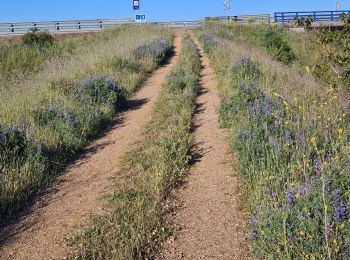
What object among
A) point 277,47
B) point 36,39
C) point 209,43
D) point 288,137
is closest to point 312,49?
point 277,47

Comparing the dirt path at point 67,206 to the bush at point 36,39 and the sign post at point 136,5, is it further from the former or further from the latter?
the sign post at point 136,5

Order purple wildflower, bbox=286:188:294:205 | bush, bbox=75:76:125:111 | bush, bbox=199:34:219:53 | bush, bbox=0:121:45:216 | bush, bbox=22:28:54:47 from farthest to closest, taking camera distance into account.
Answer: bush, bbox=22:28:54:47 → bush, bbox=199:34:219:53 → bush, bbox=75:76:125:111 → bush, bbox=0:121:45:216 → purple wildflower, bbox=286:188:294:205

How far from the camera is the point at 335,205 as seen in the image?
356cm

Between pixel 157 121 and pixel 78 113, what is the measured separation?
1516 mm

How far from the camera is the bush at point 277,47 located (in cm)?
2183

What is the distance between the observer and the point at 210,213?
4.77m

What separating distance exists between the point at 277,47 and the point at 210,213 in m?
20.3

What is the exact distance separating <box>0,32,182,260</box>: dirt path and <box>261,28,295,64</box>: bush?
1526cm

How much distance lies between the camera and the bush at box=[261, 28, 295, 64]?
859 inches

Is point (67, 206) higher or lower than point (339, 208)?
lower

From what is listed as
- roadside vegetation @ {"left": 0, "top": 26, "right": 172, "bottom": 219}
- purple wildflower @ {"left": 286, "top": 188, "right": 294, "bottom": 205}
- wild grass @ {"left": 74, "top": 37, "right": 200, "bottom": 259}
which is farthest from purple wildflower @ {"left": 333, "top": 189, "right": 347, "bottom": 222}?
roadside vegetation @ {"left": 0, "top": 26, "right": 172, "bottom": 219}

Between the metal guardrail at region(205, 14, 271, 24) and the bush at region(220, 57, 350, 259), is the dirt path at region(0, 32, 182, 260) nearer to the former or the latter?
the bush at region(220, 57, 350, 259)

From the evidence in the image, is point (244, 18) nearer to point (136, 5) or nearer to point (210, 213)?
point (136, 5)

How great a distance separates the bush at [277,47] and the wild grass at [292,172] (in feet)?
42.9
